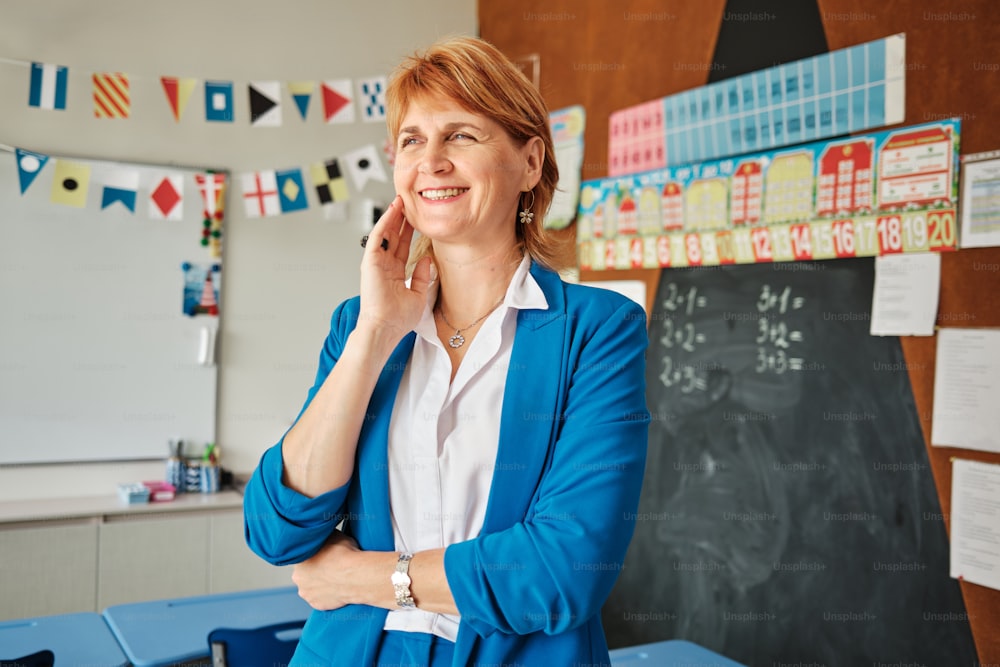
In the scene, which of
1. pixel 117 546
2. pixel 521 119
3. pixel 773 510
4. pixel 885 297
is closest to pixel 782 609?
pixel 773 510

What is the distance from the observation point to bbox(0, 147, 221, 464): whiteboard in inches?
146

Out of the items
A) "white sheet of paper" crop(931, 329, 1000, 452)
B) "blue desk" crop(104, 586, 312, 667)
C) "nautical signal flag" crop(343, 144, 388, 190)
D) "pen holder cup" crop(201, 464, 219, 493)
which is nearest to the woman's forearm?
"blue desk" crop(104, 586, 312, 667)

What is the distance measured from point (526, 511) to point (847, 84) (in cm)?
221

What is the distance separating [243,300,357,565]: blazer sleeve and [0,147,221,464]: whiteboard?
273 centimetres

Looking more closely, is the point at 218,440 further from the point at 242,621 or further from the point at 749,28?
the point at 749,28

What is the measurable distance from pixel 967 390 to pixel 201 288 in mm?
3205

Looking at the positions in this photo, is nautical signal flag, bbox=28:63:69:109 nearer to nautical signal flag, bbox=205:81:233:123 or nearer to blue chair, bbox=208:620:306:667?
nautical signal flag, bbox=205:81:233:123

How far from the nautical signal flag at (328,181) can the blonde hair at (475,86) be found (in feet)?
8.37

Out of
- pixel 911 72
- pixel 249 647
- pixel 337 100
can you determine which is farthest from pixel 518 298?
pixel 337 100

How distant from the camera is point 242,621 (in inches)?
95.3

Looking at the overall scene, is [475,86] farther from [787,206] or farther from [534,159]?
[787,206]

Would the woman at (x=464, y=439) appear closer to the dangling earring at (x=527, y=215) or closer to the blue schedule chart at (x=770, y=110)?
the dangling earring at (x=527, y=215)

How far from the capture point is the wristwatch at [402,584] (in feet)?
3.87

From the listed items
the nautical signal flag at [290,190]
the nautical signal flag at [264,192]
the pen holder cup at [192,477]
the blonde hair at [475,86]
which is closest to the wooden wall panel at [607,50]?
the nautical signal flag at [290,190]
